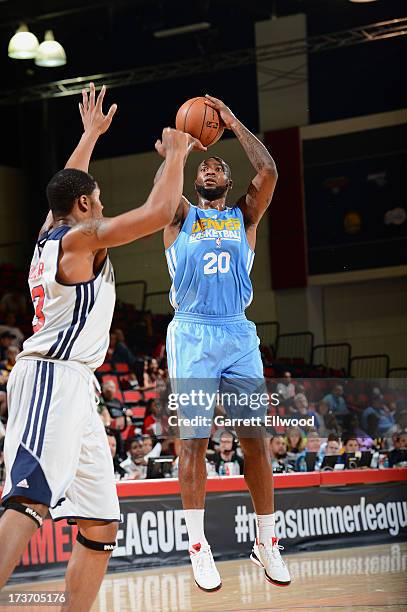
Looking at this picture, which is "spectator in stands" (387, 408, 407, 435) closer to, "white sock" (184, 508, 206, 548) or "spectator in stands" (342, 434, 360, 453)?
"spectator in stands" (342, 434, 360, 453)

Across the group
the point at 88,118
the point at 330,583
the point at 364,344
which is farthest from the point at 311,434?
the point at 364,344

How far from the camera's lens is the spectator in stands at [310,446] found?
10.6 meters

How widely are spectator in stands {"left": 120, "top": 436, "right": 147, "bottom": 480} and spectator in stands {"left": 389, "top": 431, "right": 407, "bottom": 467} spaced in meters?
2.72

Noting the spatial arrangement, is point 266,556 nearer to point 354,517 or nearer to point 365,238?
point 354,517

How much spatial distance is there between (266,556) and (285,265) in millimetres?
13110

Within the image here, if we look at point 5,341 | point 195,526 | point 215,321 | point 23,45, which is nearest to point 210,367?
point 215,321

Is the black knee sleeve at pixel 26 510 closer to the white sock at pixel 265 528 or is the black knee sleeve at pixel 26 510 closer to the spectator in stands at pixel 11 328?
the white sock at pixel 265 528

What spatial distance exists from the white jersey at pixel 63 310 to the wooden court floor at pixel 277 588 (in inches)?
104

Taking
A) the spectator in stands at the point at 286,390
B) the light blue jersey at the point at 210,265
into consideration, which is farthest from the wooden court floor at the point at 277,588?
the light blue jersey at the point at 210,265

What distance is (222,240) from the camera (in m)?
6.40

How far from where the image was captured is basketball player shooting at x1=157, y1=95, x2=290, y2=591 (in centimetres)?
614

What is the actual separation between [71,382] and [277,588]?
3.79 m

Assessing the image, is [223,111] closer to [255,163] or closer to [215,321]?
[255,163]

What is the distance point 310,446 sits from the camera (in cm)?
1069
